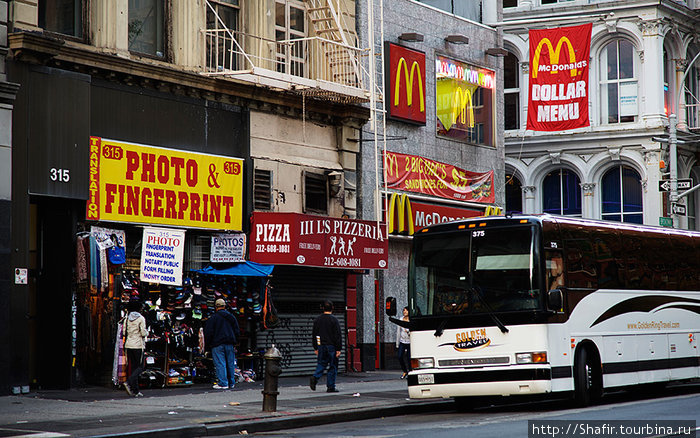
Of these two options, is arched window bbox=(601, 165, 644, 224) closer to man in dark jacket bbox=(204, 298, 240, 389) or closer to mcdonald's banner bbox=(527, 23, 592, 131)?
mcdonald's banner bbox=(527, 23, 592, 131)

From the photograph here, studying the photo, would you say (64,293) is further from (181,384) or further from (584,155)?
(584,155)

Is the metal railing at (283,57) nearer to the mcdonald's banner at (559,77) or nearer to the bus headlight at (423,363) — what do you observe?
the bus headlight at (423,363)

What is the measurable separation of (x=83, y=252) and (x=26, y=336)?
1.92 m

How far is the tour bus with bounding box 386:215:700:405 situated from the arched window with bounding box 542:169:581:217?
76.3 feet

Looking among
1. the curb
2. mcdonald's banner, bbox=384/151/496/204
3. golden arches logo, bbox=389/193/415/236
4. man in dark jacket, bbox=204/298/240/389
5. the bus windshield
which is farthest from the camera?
mcdonald's banner, bbox=384/151/496/204

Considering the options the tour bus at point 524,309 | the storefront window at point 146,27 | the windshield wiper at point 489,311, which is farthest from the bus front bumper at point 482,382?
the storefront window at point 146,27

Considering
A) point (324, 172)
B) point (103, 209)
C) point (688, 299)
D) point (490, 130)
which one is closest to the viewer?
point (103, 209)

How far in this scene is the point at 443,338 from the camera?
17578mm

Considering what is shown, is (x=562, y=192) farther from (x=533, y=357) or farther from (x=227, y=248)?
(x=533, y=357)

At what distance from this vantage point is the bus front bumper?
55.2 ft

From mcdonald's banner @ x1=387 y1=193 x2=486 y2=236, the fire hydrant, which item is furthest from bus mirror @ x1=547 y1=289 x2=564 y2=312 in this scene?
mcdonald's banner @ x1=387 y1=193 x2=486 y2=236

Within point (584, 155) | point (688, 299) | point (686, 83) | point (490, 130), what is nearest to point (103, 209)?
point (688, 299)

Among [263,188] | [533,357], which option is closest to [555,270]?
[533,357]

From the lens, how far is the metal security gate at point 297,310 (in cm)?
2453
